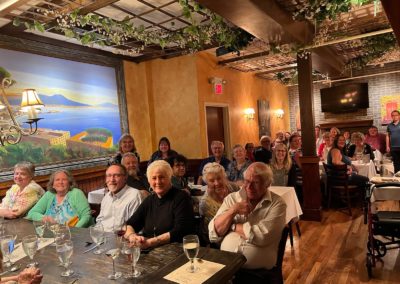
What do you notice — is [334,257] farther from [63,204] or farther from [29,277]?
[29,277]

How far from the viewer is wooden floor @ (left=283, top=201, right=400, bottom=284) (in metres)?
2.97

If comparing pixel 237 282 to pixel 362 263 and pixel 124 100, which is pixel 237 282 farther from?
pixel 124 100

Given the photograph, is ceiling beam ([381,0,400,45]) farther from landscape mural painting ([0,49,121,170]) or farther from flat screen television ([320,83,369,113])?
flat screen television ([320,83,369,113])

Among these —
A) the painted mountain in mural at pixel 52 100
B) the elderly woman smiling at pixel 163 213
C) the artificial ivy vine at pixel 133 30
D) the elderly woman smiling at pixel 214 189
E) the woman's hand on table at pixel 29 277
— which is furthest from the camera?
the painted mountain in mural at pixel 52 100

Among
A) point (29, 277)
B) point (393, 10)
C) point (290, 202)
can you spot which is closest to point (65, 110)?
point (290, 202)

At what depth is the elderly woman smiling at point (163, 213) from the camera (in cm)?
220

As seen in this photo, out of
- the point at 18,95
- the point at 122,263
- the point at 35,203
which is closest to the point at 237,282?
the point at 122,263

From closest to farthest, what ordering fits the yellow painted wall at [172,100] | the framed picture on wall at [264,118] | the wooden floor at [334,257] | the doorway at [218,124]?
the wooden floor at [334,257] < the yellow painted wall at [172,100] < the doorway at [218,124] < the framed picture on wall at [264,118]

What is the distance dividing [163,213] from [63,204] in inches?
49.9

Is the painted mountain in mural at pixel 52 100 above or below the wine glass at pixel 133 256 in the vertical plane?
above

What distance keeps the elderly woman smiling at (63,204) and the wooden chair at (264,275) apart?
1631 mm

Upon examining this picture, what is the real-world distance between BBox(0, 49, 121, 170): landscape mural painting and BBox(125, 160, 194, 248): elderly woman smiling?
9.23 ft

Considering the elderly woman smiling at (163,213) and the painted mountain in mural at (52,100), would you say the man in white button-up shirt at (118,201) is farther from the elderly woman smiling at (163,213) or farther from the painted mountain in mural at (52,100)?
the painted mountain in mural at (52,100)

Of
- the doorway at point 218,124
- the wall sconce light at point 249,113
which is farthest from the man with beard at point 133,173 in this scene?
the wall sconce light at point 249,113
